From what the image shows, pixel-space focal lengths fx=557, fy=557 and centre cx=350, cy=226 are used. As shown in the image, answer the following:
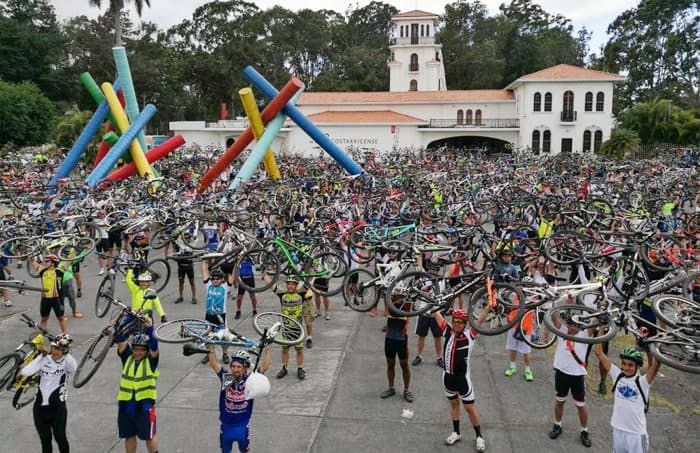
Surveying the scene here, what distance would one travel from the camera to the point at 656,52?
2213 inches

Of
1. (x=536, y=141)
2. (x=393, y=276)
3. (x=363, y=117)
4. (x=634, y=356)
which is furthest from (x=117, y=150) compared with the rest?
(x=536, y=141)

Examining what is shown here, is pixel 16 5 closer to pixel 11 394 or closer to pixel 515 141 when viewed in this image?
pixel 515 141

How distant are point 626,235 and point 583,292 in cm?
306

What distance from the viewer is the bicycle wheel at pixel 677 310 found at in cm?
622

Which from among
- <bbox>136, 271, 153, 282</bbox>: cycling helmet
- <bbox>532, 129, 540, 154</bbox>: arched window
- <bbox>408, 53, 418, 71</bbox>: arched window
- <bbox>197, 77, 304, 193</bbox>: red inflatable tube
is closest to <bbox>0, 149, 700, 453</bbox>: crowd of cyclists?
<bbox>136, 271, 153, 282</bbox>: cycling helmet

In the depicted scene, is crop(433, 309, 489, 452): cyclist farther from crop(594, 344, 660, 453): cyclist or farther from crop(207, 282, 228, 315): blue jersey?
crop(207, 282, 228, 315): blue jersey

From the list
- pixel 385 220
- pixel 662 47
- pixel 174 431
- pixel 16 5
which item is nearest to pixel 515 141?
pixel 662 47

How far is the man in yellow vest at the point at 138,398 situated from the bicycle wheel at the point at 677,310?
5.57 m

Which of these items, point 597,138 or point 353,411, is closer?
point 353,411

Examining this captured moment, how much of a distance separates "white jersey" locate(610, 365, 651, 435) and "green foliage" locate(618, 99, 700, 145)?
37.4 metres

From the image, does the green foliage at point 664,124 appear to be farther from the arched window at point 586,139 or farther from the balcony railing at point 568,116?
the balcony railing at point 568,116

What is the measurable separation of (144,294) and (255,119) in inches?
606

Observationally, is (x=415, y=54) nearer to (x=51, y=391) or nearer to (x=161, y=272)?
(x=161, y=272)

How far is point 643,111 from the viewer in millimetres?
38844
